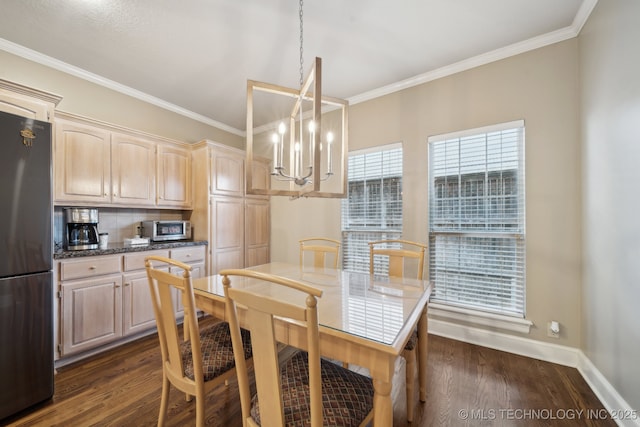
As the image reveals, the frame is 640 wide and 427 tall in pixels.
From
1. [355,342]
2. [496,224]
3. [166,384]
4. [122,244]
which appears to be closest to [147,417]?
[166,384]

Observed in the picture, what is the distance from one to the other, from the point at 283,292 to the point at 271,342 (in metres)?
0.65

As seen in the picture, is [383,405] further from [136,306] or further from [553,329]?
[136,306]

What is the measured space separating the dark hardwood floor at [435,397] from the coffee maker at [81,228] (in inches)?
42.0

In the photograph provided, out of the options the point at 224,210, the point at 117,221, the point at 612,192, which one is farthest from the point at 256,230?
the point at 612,192

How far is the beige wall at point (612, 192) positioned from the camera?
1444 mm

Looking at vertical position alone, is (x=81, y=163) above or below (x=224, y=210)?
above

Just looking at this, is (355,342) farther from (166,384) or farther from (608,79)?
(608,79)

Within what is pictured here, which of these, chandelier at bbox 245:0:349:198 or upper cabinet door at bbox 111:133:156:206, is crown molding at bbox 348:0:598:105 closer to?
chandelier at bbox 245:0:349:198

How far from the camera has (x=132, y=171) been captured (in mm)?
2842

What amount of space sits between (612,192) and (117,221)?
14.7 ft

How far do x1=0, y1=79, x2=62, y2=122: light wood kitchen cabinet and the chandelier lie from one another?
1462mm

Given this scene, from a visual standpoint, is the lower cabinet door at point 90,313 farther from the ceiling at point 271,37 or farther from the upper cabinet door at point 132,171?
the ceiling at point 271,37

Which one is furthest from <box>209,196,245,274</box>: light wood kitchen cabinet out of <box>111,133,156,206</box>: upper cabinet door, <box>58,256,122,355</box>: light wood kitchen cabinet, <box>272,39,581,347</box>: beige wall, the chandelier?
<box>272,39,581,347</box>: beige wall

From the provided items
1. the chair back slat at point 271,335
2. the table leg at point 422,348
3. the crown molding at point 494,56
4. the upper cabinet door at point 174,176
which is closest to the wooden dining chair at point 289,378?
the chair back slat at point 271,335
